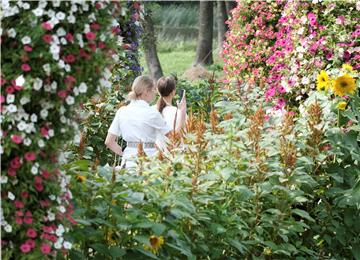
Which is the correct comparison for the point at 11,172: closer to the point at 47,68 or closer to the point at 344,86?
the point at 47,68

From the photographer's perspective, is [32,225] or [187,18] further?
[187,18]

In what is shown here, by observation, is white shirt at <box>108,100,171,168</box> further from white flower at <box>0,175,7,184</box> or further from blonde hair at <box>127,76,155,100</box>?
white flower at <box>0,175,7,184</box>

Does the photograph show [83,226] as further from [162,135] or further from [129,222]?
[162,135]

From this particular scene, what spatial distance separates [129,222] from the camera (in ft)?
12.3

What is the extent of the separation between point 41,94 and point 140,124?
2.90m

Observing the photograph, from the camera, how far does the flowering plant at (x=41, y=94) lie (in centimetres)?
314

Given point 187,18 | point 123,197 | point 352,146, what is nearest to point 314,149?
point 352,146

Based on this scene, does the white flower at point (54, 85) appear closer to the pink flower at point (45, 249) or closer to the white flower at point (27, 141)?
the white flower at point (27, 141)

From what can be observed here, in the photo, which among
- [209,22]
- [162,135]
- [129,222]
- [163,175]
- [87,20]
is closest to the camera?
[87,20]

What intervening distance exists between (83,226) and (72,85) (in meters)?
0.84

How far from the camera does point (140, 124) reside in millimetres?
6074

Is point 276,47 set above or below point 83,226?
below

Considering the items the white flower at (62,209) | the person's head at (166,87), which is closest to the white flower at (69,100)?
the white flower at (62,209)

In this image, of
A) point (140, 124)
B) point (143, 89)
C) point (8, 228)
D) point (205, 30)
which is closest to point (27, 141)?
point (8, 228)
